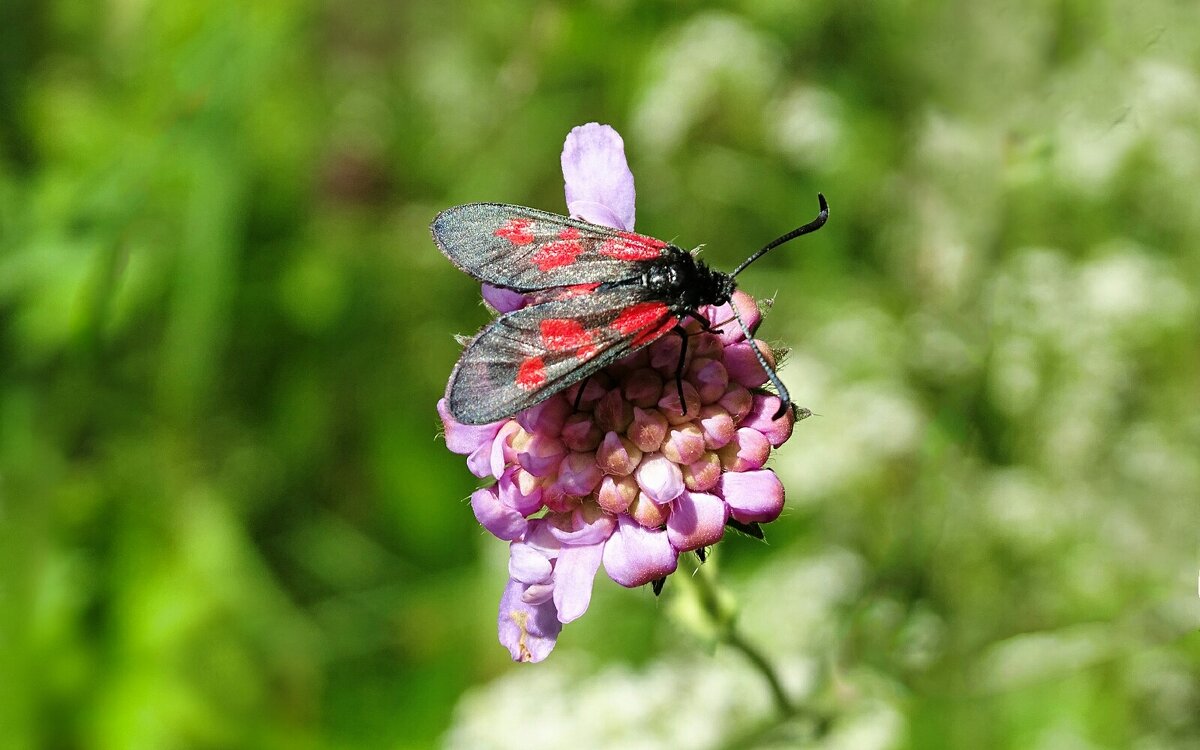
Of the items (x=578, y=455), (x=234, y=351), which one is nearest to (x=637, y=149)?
(x=234, y=351)

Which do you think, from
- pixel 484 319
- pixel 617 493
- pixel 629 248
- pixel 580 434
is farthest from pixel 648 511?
pixel 484 319

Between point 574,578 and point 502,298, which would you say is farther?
point 502,298

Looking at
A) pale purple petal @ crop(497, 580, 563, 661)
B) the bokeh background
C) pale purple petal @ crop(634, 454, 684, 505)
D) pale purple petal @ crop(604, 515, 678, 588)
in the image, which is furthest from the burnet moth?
the bokeh background

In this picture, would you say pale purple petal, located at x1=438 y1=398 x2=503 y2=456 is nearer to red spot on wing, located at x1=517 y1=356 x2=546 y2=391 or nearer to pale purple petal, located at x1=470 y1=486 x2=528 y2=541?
pale purple petal, located at x1=470 y1=486 x2=528 y2=541

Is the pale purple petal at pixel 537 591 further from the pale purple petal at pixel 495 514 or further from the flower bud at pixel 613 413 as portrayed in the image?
the flower bud at pixel 613 413

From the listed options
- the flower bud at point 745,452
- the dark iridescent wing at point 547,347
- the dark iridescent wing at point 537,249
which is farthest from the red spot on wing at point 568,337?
the flower bud at point 745,452

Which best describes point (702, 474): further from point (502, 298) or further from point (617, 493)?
point (502, 298)
